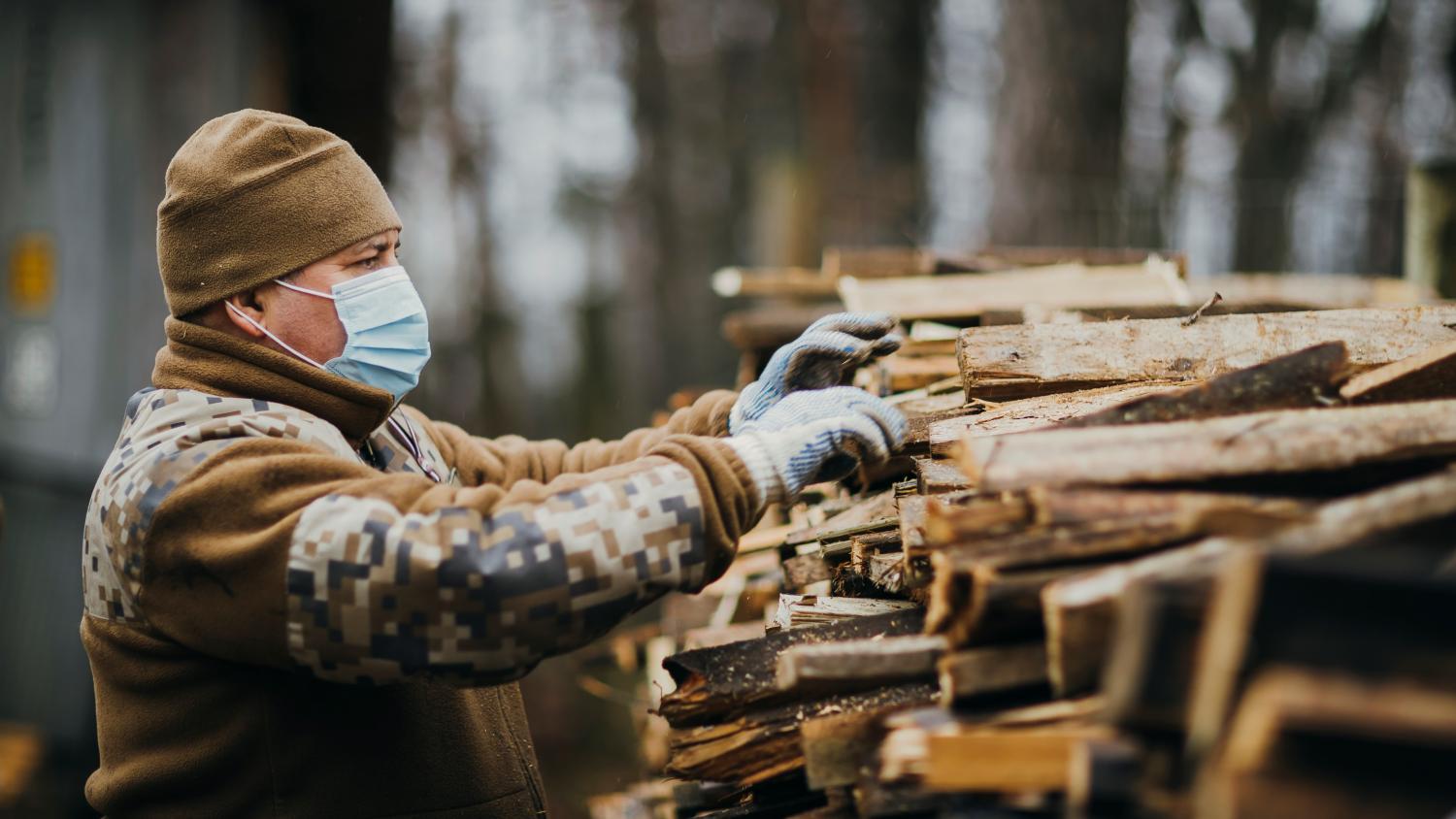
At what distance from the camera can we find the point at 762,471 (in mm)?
2400

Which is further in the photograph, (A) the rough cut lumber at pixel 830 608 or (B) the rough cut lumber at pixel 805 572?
(B) the rough cut lumber at pixel 805 572

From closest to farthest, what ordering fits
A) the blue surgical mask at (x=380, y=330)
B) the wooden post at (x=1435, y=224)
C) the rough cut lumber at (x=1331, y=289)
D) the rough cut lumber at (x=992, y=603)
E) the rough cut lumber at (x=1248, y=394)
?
the rough cut lumber at (x=992, y=603), the rough cut lumber at (x=1248, y=394), the blue surgical mask at (x=380, y=330), the rough cut lumber at (x=1331, y=289), the wooden post at (x=1435, y=224)

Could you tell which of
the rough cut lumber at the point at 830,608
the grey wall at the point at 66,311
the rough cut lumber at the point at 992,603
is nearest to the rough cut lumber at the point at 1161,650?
the rough cut lumber at the point at 992,603

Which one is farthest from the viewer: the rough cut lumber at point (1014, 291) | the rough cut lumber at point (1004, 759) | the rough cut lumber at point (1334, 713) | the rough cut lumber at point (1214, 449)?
the rough cut lumber at point (1014, 291)

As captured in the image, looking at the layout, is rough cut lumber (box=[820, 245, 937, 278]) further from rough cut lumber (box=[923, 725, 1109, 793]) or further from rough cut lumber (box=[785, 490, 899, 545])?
rough cut lumber (box=[923, 725, 1109, 793])

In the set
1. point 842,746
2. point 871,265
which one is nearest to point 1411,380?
point 842,746

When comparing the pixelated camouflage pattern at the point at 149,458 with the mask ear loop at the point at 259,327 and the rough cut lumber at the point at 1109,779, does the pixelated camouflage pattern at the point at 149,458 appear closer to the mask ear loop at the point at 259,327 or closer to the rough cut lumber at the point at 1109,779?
the mask ear loop at the point at 259,327

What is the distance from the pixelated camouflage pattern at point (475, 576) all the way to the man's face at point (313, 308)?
2.55ft

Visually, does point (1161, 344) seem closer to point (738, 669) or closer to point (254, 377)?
point (738, 669)

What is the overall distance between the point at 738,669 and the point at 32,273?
8.38 m

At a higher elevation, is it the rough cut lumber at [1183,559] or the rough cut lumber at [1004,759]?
the rough cut lumber at [1183,559]

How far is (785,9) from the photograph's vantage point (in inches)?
705

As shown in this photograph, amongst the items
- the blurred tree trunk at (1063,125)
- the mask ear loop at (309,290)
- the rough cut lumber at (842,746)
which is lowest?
the rough cut lumber at (842,746)

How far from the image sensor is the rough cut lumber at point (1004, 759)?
Answer: 64.9 inches
